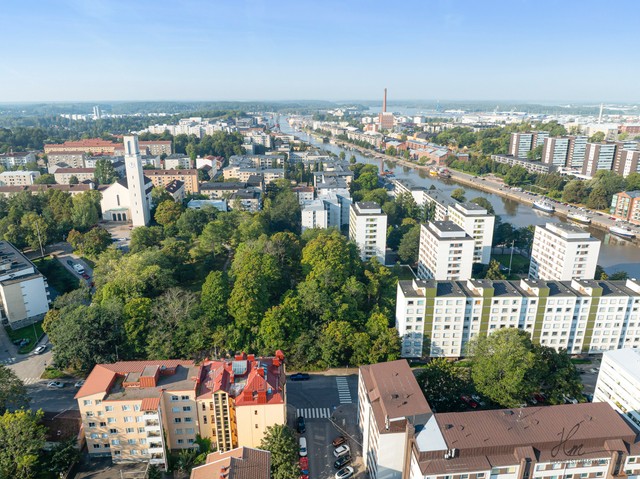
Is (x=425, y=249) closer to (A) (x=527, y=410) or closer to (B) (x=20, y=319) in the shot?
(A) (x=527, y=410)

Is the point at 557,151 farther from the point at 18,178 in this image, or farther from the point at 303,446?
the point at 18,178

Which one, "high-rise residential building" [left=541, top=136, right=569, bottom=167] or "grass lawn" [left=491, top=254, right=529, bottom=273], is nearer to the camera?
"grass lawn" [left=491, top=254, right=529, bottom=273]

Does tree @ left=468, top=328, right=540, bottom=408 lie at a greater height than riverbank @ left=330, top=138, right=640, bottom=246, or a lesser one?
greater

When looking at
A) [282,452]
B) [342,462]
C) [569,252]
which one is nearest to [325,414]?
[342,462]

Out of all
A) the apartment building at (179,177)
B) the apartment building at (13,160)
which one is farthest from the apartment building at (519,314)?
the apartment building at (13,160)

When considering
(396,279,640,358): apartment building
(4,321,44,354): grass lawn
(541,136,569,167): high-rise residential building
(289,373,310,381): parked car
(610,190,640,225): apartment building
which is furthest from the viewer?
(541,136,569,167): high-rise residential building

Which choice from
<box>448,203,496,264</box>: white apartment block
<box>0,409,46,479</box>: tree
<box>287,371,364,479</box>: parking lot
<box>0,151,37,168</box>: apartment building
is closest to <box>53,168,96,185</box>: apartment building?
<box>0,151,37,168</box>: apartment building

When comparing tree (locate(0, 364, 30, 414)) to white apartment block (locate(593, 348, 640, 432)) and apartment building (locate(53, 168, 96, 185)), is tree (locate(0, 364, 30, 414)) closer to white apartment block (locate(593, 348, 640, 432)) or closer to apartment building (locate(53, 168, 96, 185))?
white apartment block (locate(593, 348, 640, 432))
